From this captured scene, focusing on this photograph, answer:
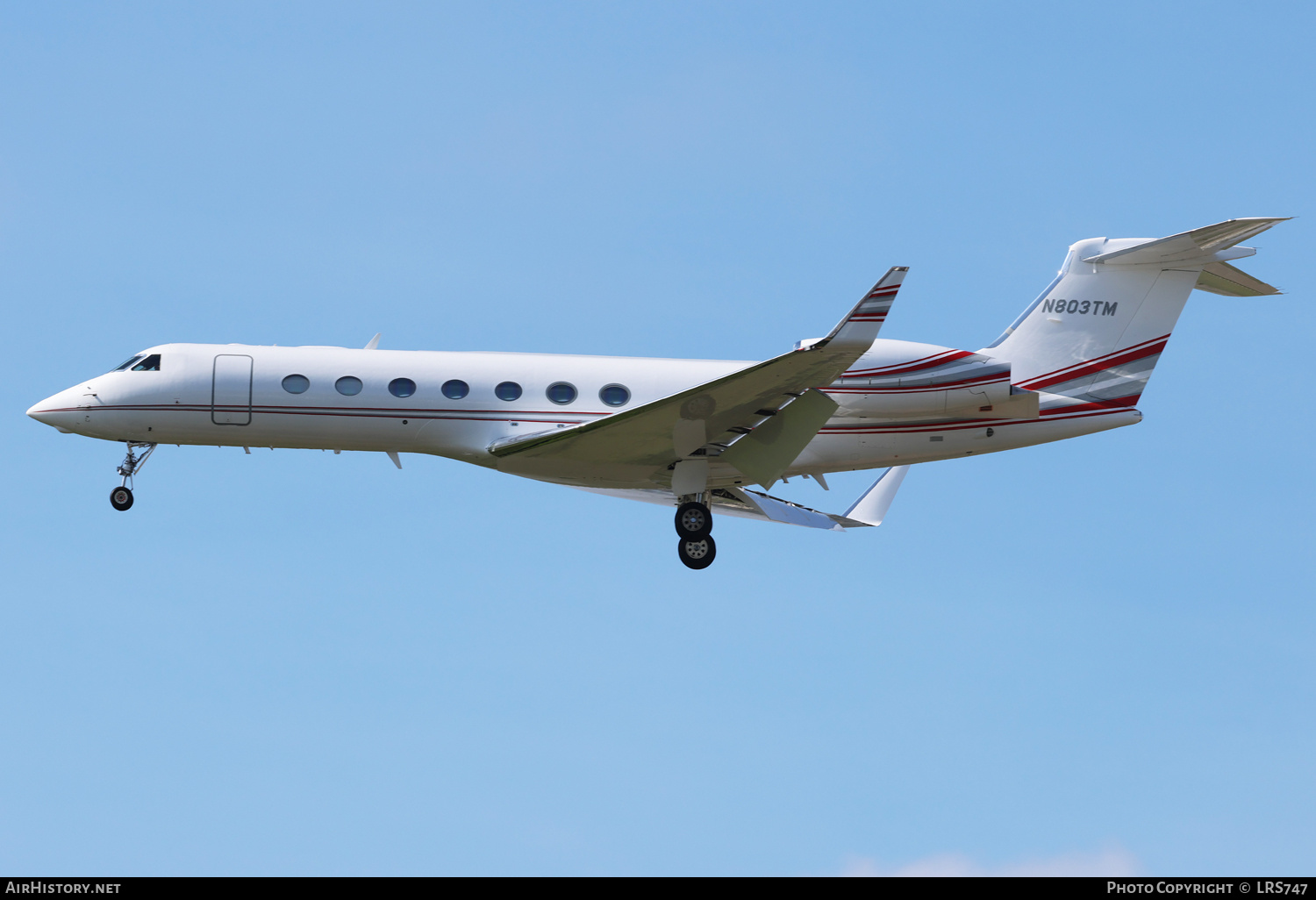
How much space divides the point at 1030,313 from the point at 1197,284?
8.63ft

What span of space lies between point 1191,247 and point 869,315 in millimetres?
7402

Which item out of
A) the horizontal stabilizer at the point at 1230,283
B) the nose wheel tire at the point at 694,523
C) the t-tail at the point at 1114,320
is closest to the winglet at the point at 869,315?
the nose wheel tire at the point at 694,523

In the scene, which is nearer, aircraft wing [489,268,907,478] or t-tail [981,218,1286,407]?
aircraft wing [489,268,907,478]

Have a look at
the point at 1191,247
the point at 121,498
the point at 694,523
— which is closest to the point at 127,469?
the point at 121,498

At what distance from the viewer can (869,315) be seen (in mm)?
17172

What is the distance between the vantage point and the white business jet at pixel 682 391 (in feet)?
67.1

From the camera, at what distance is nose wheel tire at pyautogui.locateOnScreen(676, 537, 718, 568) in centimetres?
2095

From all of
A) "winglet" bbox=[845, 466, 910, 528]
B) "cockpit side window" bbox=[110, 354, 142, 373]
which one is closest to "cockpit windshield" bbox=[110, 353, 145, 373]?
"cockpit side window" bbox=[110, 354, 142, 373]

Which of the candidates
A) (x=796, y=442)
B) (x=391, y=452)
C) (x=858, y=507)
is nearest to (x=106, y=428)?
(x=391, y=452)

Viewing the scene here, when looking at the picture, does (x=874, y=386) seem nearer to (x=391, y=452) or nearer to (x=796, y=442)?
(x=796, y=442)

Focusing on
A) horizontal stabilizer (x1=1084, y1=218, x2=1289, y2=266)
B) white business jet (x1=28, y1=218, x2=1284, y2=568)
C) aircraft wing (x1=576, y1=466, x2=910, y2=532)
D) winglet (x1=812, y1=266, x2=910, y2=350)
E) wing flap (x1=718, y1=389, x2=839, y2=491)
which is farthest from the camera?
aircraft wing (x1=576, y1=466, x2=910, y2=532)

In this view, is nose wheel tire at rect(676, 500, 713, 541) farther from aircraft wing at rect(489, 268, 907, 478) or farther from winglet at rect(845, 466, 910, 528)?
winglet at rect(845, 466, 910, 528)

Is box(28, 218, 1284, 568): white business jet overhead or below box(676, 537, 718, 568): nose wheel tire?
overhead

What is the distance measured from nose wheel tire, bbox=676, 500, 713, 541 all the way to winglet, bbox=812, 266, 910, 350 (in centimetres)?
435
